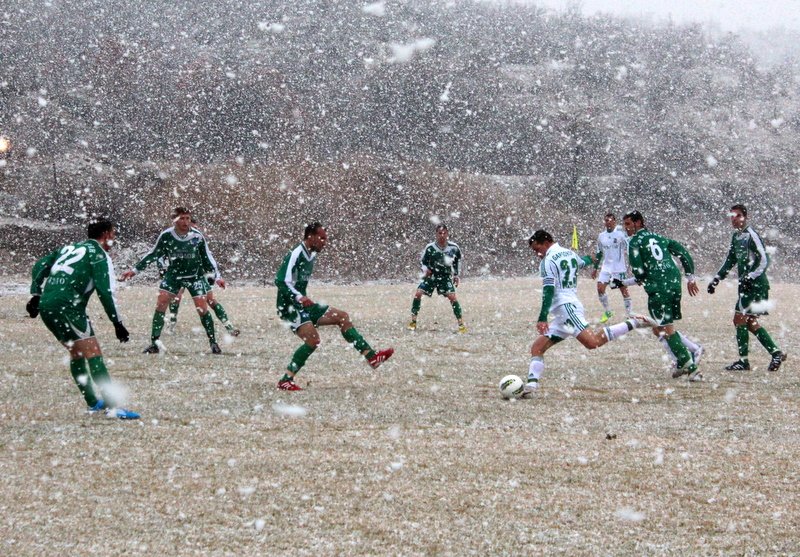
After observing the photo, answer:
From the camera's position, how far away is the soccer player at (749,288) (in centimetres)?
1031

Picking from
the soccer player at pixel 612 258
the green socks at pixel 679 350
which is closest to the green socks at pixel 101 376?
the green socks at pixel 679 350

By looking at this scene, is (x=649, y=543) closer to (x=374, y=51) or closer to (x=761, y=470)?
(x=761, y=470)

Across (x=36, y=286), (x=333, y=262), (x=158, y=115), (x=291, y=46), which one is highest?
(x=291, y=46)

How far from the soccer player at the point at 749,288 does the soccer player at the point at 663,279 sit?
0.84 m

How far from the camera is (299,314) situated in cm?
898

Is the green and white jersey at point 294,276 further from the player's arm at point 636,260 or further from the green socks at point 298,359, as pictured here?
the player's arm at point 636,260

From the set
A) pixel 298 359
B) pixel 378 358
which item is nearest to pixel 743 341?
pixel 378 358

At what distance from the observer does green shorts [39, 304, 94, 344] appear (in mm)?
7168

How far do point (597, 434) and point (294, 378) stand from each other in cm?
411

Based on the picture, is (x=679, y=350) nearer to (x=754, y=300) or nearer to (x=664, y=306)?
(x=664, y=306)

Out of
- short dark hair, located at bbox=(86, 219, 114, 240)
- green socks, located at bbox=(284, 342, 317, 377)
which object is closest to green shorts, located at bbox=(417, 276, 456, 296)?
green socks, located at bbox=(284, 342, 317, 377)

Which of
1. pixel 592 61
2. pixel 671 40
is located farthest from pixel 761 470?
pixel 671 40

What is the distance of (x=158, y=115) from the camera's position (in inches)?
2175

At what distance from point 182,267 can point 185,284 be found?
0.27 meters
